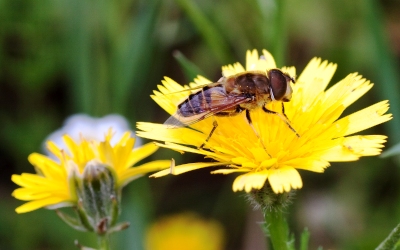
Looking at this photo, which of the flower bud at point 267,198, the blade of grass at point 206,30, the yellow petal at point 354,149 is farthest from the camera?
the blade of grass at point 206,30

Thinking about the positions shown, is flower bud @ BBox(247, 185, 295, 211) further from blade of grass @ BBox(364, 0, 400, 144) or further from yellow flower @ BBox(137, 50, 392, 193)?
blade of grass @ BBox(364, 0, 400, 144)

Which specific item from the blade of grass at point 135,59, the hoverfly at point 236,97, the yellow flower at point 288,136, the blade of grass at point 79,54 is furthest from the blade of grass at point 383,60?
the blade of grass at point 79,54

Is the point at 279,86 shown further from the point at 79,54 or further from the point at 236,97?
the point at 79,54

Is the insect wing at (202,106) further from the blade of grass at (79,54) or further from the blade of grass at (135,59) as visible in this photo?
the blade of grass at (79,54)

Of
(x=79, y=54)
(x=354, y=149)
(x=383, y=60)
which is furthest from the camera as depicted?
(x=79, y=54)

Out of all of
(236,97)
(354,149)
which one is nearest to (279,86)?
(236,97)
